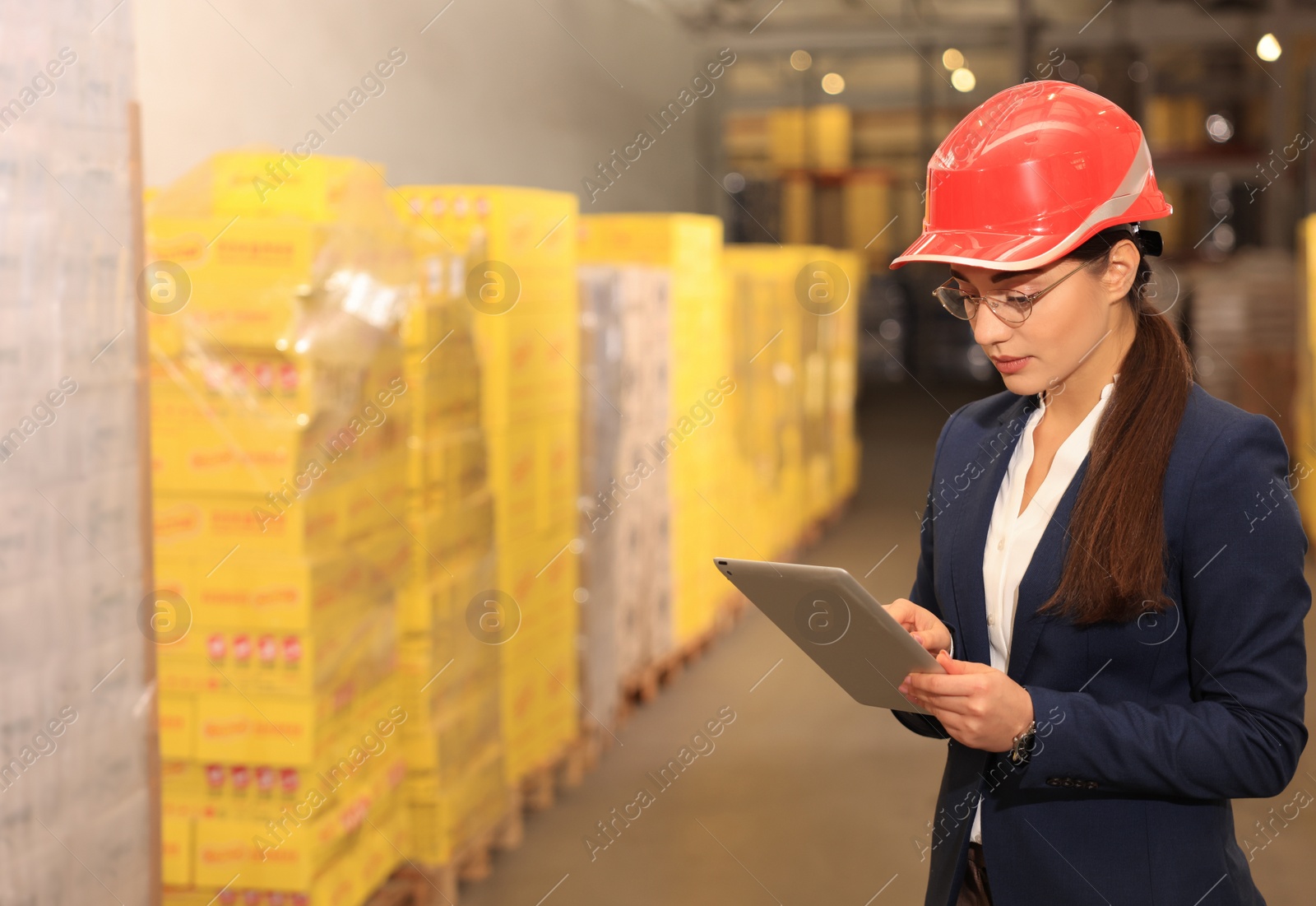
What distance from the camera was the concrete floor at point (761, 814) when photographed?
4.15m

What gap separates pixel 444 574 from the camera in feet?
13.0

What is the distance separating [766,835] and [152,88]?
3654 millimetres

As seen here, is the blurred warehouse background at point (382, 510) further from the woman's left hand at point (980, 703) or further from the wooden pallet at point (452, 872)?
the woman's left hand at point (980, 703)

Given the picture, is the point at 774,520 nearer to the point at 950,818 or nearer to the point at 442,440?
the point at 442,440

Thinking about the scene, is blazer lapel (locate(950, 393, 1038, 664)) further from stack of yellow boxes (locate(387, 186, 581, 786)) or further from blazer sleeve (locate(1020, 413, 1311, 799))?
stack of yellow boxes (locate(387, 186, 581, 786))

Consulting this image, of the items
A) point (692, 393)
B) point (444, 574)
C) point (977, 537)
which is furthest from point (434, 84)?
point (977, 537)

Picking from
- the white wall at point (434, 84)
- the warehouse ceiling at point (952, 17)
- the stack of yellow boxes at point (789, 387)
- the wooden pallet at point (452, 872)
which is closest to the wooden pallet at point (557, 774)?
the wooden pallet at point (452, 872)

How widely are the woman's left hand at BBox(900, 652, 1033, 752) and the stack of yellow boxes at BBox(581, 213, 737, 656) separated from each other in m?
4.47

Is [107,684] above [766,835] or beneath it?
above

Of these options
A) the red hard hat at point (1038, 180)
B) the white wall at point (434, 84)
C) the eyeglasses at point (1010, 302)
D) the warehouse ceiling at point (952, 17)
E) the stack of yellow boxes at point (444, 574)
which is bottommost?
the stack of yellow boxes at point (444, 574)

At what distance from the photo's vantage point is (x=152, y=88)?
4.80 metres

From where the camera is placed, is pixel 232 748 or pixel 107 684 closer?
pixel 107 684

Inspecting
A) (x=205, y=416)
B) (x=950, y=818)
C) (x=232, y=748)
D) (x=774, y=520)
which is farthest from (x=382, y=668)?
(x=774, y=520)

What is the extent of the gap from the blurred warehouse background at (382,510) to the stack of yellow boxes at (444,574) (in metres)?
0.01
